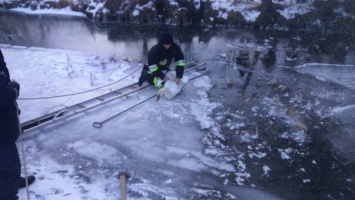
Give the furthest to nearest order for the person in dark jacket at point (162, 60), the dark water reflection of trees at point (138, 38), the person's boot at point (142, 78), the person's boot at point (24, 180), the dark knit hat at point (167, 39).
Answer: the dark water reflection of trees at point (138, 38) → the person's boot at point (142, 78) → the person in dark jacket at point (162, 60) → the dark knit hat at point (167, 39) → the person's boot at point (24, 180)

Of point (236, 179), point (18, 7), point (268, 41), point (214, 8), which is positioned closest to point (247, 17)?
point (214, 8)

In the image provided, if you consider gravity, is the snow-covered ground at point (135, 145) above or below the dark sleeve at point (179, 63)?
below

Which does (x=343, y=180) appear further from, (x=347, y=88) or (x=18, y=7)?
(x=18, y=7)

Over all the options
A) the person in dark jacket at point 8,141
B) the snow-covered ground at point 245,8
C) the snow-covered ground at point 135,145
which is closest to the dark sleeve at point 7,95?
the person in dark jacket at point 8,141

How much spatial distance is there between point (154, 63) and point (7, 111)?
11.8 ft

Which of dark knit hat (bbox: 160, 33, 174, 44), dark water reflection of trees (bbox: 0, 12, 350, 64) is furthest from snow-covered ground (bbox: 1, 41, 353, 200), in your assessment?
dark water reflection of trees (bbox: 0, 12, 350, 64)

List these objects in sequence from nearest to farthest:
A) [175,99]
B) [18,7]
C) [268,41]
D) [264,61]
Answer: [175,99], [264,61], [268,41], [18,7]

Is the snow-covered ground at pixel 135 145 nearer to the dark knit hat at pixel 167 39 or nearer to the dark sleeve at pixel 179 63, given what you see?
the dark sleeve at pixel 179 63

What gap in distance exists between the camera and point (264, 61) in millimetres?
9945

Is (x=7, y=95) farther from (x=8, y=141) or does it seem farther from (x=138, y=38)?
(x=138, y=38)

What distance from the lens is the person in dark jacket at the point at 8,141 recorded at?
2973 mm

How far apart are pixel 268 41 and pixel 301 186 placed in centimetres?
978

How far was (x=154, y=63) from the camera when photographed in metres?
6.27

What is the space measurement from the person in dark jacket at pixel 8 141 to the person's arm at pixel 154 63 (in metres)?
3.35
